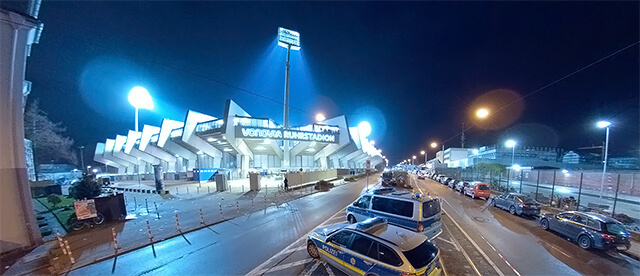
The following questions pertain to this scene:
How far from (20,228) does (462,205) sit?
22579mm

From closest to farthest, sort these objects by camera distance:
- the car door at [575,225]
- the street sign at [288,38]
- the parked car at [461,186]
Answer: the car door at [575,225], the parked car at [461,186], the street sign at [288,38]

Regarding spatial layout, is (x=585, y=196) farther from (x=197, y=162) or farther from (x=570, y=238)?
(x=197, y=162)

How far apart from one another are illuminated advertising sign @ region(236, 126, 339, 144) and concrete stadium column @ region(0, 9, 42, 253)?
2640 cm

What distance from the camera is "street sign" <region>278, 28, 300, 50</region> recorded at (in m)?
50.6

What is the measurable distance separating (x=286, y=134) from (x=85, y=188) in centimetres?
2661

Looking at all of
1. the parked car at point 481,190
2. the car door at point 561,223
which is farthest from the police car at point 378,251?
the parked car at point 481,190

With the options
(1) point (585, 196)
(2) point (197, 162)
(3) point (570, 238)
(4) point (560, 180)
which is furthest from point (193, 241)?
(2) point (197, 162)

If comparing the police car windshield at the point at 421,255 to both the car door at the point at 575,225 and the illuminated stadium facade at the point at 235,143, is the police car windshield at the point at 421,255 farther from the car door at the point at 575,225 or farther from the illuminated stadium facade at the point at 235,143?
the illuminated stadium facade at the point at 235,143

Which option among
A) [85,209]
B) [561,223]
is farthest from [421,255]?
[85,209]

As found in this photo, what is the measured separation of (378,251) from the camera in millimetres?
4750

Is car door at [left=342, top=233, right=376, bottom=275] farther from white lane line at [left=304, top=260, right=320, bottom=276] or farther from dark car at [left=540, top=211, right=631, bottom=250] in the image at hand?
dark car at [left=540, top=211, right=631, bottom=250]

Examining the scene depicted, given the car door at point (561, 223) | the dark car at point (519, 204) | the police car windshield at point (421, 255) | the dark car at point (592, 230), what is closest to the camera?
the police car windshield at point (421, 255)

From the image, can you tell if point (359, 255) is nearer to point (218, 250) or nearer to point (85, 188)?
point (218, 250)

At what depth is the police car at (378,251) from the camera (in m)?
4.33
